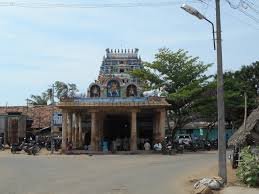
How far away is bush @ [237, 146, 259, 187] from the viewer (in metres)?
17.6

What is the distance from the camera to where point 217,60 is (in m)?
19.2

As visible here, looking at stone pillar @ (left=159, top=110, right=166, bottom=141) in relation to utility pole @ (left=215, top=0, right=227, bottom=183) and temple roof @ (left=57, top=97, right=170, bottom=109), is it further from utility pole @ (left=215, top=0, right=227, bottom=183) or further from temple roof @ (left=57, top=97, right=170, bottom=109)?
utility pole @ (left=215, top=0, right=227, bottom=183)

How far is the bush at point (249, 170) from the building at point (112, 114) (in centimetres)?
2532

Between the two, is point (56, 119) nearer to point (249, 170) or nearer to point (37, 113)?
point (37, 113)

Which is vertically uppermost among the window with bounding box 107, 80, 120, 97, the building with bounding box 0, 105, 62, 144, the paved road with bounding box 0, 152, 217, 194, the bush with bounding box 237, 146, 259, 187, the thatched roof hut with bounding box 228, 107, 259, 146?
the window with bounding box 107, 80, 120, 97

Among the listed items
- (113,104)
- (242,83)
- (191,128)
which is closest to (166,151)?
(113,104)

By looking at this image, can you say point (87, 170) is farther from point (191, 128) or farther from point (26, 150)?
point (191, 128)

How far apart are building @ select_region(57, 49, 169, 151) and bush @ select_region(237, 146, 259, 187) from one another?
25318mm

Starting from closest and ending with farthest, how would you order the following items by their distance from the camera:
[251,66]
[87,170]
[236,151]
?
[236,151]
[87,170]
[251,66]

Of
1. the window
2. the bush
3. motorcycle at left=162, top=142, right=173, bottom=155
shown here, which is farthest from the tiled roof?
the bush

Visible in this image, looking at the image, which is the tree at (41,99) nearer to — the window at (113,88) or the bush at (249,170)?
the window at (113,88)

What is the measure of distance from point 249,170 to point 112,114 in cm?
3295

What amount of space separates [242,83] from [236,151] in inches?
1439

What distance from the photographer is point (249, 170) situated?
17859 mm
